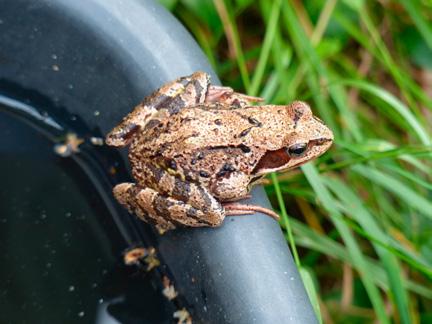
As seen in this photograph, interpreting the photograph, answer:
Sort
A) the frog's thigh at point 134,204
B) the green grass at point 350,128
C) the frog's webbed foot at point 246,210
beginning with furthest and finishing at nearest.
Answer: the green grass at point 350,128 → the frog's thigh at point 134,204 → the frog's webbed foot at point 246,210

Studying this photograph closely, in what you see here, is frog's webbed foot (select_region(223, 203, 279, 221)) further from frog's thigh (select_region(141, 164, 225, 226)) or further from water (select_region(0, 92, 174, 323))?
water (select_region(0, 92, 174, 323))

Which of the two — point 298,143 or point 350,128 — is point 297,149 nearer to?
point 298,143

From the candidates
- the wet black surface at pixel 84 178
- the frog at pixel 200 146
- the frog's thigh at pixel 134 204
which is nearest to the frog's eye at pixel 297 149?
the frog at pixel 200 146

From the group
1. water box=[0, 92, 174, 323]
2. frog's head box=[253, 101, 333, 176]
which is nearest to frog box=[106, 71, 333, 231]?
frog's head box=[253, 101, 333, 176]

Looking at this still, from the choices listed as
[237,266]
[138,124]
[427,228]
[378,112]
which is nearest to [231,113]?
[138,124]

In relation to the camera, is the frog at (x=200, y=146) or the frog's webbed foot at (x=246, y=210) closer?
the frog's webbed foot at (x=246, y=210)

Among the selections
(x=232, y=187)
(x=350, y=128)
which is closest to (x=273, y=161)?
(x=232, y=187)

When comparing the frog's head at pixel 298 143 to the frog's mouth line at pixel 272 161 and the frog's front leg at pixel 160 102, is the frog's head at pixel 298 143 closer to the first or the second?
the frog's mouth line at pixel 272 161
